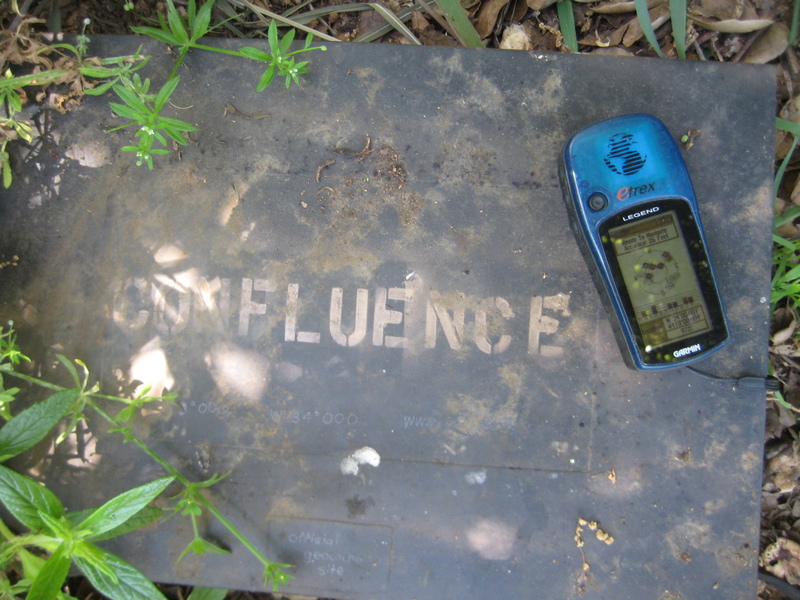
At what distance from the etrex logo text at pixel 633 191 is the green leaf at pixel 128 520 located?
220 cm

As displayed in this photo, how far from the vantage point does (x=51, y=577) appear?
1711 mm

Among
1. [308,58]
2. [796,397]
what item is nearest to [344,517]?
[308,58]

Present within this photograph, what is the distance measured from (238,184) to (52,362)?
1.13m

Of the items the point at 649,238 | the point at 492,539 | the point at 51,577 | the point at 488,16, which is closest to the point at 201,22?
the point at 488,16

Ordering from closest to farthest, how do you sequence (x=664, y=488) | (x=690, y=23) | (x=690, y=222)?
1. (x=690, y=222)
2. (x=664, y=488)
3. (x=690, y=23)

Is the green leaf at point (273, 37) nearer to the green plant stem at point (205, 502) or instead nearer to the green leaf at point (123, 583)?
the green plant stem at point (205, 502)

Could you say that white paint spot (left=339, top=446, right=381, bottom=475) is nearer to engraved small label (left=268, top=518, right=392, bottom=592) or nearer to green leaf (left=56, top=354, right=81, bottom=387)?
engraved small label (left=268, top=518, right=392, bottom=592)

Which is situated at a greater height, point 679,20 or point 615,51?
point 679,20

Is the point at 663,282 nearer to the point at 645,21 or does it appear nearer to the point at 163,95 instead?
the point at 645,21

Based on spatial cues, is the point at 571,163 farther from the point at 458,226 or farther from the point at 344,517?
the point at 344,517

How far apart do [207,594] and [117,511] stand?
0.98 metres

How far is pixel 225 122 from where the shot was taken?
7.35ft

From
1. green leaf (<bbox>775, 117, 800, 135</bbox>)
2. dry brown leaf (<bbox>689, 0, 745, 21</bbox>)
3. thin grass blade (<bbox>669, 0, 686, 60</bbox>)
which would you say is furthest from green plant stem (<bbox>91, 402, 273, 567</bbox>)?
dry brown leaf (<bbox>689, 0, 745, 21</bbox>)

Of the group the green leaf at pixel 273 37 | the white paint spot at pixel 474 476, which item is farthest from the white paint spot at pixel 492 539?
the green leaf at pixel 273 37
